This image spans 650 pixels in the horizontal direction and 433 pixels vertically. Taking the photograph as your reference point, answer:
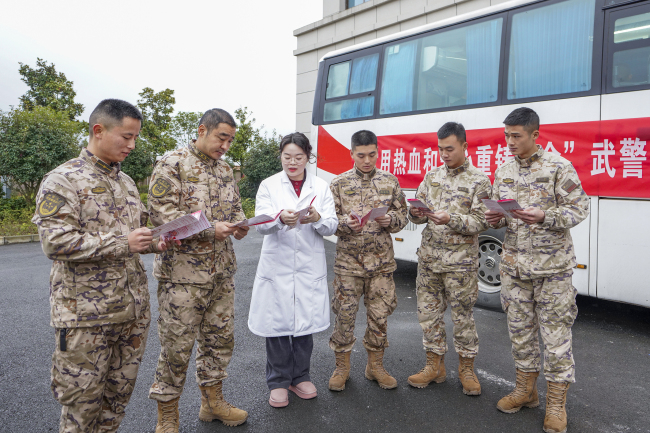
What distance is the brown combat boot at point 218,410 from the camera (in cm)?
273

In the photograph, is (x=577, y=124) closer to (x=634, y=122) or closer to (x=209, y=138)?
(x=634, y=122)

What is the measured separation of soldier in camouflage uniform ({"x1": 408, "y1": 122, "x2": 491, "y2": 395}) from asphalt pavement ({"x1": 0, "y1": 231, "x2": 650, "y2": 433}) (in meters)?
0.24

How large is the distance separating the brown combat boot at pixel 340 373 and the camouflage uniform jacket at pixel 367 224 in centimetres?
63

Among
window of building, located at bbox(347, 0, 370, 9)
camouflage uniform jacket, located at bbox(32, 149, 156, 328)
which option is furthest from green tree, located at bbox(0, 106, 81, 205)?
camouflage uniform jacket, located at bbox(32, 149, 156, 328)

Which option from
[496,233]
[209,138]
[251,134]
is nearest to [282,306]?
[209,138]

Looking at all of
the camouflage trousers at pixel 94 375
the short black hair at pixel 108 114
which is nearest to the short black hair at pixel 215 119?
the short black hair at pixel 108 114

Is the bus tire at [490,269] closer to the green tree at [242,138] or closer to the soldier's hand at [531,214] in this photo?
the soldier's hand at [531,214]

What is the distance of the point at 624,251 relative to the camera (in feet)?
13.9

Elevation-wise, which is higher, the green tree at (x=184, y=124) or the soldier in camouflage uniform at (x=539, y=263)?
the green tree at (x=184, y=124)

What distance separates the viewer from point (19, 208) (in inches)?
532

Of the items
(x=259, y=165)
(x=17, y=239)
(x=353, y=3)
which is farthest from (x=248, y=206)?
(x=353, y=3)

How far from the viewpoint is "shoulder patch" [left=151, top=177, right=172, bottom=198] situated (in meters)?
2.51

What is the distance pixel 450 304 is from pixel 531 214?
0.94 m

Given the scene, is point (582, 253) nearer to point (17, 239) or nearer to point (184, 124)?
point (17, 239)
